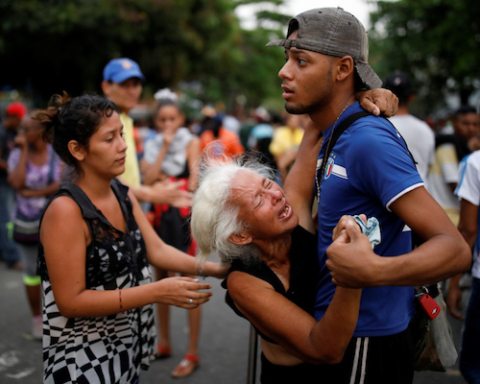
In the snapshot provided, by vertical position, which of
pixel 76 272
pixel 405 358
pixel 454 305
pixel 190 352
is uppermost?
pixel 76 272

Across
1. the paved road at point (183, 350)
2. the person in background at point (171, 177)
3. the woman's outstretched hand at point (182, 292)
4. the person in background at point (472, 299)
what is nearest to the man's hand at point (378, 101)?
the woman's outstretched hand at point (182, 292)

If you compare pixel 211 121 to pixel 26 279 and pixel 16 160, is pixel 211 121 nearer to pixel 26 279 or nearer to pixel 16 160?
pixel 16 160

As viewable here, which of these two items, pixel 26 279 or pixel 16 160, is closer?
pixel 26 279

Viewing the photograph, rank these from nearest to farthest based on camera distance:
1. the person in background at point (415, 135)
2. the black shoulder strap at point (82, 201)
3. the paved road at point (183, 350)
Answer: the black shoulder strap at point (82, 201) → the paved road at point (183, 350) → the person in background at point (415, 135)

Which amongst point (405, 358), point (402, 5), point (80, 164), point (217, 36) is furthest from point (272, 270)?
point (217, 36)

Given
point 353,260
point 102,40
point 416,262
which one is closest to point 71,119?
point 353,260

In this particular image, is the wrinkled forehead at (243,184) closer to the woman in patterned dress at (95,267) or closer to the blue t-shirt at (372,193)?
the blue t-shirt at (372,193)

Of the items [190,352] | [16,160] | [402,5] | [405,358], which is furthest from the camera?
[402,5]

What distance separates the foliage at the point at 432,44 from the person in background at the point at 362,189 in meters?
10.1

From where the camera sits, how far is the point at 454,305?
170 inches

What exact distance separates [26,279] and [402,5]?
11.3m

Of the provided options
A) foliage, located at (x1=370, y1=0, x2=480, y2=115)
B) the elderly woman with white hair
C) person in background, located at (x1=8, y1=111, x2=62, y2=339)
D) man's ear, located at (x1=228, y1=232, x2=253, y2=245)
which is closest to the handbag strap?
the elderly woman with white hair

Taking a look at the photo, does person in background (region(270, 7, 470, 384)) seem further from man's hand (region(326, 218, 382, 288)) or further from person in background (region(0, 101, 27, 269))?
person in background (region(0, 101, 27, 269))

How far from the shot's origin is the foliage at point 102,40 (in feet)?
47.3
